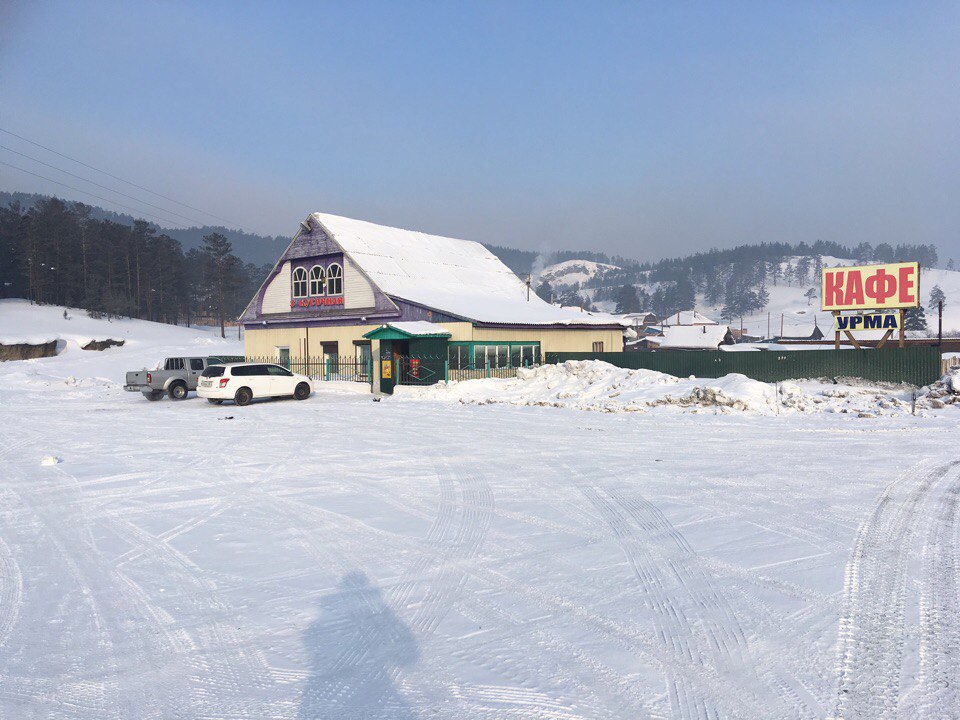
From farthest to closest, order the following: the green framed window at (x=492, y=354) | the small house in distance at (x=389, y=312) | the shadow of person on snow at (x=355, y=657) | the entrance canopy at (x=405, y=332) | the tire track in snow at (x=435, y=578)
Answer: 1. the small house in distance at (x=389, y=312)
2. the green framed window at (x=492, y=354)
3. the entrance canopy at (x=405, y=332)
4. the tire track in snow at (x=435, y=578)
5. the shadow of person on snow at (x=355, y=657)

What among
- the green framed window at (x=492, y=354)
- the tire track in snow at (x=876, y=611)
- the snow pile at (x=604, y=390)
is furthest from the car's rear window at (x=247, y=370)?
the tire track in snow at (x=876, y=611)

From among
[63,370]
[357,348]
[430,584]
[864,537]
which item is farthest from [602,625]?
[63,370]

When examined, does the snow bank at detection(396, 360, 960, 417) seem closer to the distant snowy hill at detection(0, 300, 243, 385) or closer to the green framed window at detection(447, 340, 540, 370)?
the green framed window at detection(447, 340, 540, 370)

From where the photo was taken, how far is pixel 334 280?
36.7 metres

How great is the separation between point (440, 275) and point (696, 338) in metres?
57.4

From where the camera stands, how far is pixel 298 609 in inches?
221

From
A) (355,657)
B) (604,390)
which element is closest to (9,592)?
(355,657)

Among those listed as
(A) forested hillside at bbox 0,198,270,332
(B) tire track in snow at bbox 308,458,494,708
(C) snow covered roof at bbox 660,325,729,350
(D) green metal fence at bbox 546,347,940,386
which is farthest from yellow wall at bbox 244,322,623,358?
(C) snow covered roof at bbox 660,325,729,350

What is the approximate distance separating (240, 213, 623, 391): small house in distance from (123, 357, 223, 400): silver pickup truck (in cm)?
773

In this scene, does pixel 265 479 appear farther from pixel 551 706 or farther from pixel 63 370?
pixel 63 370

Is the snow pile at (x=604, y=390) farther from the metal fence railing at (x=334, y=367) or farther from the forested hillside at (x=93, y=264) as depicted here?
the forested hillside at (x=93, y=264)

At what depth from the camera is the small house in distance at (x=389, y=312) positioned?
30922 mm

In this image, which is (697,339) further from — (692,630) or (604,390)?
(692,630)

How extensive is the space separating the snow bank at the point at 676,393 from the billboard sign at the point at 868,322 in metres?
4.33
